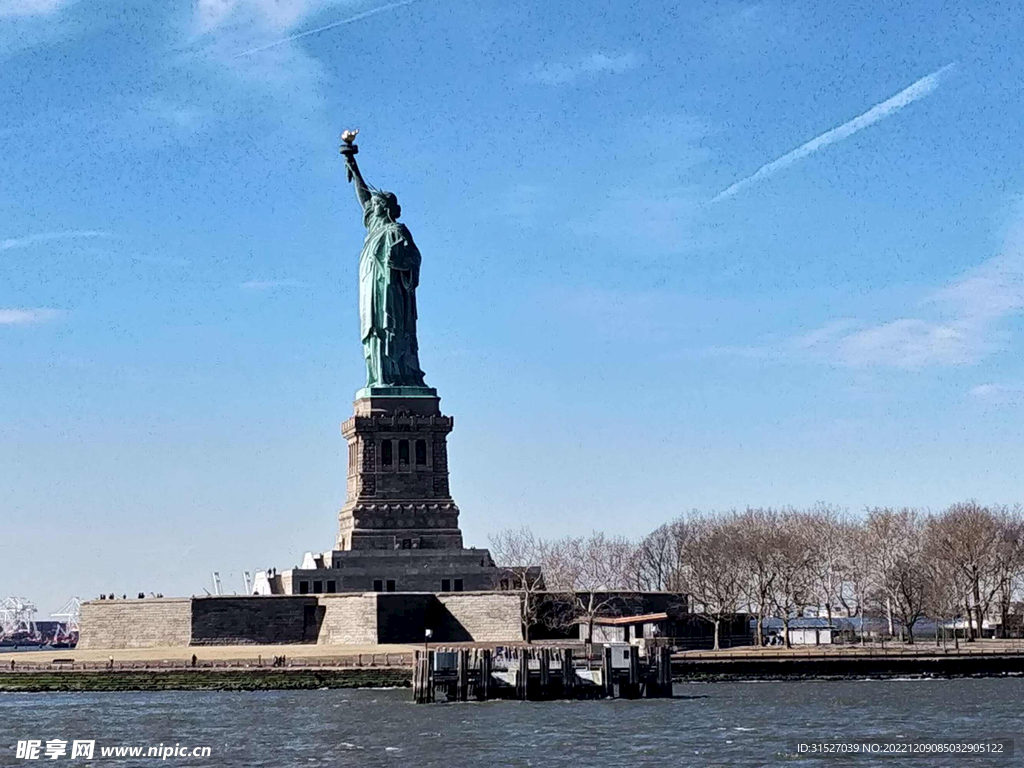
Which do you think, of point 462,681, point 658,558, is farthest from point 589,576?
point 462,681

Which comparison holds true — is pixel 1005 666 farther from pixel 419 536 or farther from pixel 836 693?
pixel 419 536

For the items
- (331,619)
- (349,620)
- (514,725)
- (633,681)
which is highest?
(331,619)

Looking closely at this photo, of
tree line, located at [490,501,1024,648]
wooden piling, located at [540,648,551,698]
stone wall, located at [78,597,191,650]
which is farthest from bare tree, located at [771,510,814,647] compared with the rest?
stone wall, located at [78,597,191,650]

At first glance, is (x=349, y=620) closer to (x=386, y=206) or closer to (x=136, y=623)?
(x=136, y=623)

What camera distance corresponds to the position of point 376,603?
92375 mm

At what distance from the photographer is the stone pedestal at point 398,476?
339 feet

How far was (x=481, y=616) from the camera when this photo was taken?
93875mm

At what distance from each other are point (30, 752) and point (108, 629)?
46.1 m

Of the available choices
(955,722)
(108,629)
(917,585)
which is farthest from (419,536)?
(955,722)

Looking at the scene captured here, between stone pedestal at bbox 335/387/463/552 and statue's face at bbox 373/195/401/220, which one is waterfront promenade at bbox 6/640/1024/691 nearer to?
stone pedestal at bbox 335/387/463/552

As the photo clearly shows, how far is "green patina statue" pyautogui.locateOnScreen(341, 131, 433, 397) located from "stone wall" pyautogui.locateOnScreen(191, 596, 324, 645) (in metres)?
17.6

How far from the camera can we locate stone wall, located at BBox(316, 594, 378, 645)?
92.3m

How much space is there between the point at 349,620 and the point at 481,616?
7382 millimetres

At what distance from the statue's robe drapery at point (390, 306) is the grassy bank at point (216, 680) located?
3038 cm
